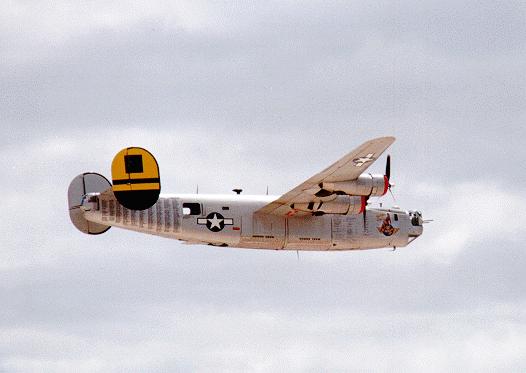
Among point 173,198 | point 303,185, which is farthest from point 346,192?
point 173,198

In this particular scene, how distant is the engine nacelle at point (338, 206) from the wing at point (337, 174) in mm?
320

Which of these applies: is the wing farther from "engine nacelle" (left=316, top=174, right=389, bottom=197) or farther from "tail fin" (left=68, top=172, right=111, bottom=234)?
"tail fin" (left=68, top=172, right=111, bottom=234)

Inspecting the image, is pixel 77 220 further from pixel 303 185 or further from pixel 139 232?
pixel 303 185

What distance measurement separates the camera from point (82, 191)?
66375 mm

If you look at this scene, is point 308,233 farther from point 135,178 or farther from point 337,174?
point 135,178

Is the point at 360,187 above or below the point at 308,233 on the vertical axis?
above

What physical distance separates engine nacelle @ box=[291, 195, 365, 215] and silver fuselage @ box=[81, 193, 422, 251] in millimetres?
914

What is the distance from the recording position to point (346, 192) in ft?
217

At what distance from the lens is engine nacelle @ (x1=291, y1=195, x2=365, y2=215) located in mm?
67375

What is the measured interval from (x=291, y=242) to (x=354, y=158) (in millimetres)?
5704

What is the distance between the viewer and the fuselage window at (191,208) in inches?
2603

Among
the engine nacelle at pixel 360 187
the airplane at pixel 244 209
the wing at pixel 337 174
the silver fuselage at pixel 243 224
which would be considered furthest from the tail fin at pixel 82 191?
the engine nacelle at pixel 360 187

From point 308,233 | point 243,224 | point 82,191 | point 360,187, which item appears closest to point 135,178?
point 82,191

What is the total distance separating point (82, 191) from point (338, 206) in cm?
947
